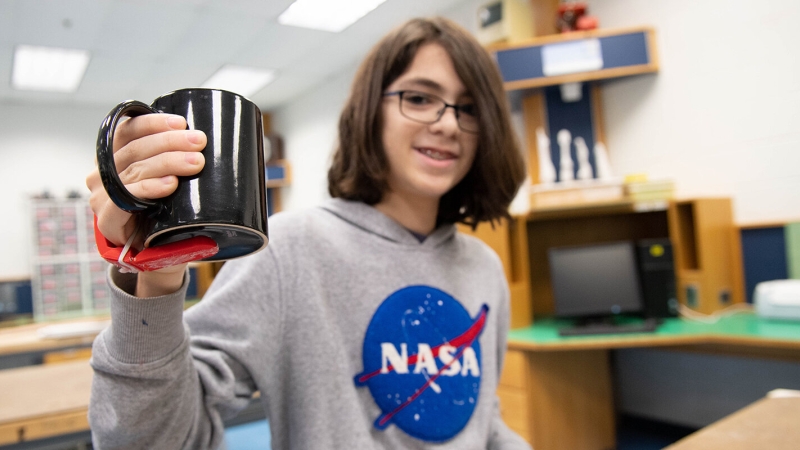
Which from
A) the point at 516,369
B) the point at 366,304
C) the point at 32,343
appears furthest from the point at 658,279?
the point at 32,343

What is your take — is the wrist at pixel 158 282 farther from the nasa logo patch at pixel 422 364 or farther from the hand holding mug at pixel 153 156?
the nasa logo patch at pixel 422 364

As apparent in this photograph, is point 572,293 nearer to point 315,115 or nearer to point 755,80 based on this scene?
point 755,80

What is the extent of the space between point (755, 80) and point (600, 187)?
924 mm

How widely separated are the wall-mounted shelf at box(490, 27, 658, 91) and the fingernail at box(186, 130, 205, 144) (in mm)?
2463

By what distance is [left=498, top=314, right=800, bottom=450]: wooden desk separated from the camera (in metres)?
1.88

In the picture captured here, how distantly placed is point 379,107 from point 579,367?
194 centimetres

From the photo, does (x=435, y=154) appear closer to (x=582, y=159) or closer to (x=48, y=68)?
(x=582, y=159)

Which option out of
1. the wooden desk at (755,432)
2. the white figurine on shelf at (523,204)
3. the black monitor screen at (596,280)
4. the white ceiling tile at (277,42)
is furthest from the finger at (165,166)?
the black monitor screen at (596,280)

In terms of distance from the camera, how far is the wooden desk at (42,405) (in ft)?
4.01

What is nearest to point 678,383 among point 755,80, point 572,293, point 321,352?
point 572,293

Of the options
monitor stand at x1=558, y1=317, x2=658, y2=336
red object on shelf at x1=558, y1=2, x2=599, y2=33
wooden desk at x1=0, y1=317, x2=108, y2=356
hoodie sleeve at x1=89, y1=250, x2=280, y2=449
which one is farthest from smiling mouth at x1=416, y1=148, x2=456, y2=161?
wooden desk at x1=0, y1=317, x2=108, y2=356

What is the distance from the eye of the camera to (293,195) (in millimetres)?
6250

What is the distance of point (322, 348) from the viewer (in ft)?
2.41

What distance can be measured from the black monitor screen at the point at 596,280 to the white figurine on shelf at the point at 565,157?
1.70 ft
